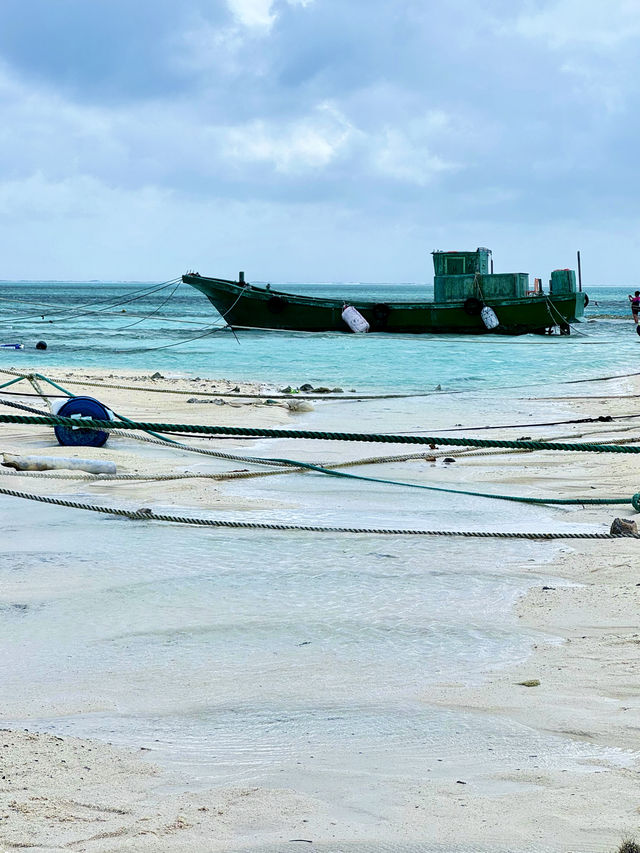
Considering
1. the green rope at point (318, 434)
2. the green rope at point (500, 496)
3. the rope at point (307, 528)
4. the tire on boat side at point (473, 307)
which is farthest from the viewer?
the tire on boat side at point (473, 307)

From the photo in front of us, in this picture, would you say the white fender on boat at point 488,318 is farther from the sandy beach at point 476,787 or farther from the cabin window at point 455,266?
the sandy beach at point 476,787

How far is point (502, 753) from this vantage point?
9.11 feet

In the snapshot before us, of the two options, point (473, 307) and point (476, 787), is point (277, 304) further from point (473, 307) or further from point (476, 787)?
point (476, 787)

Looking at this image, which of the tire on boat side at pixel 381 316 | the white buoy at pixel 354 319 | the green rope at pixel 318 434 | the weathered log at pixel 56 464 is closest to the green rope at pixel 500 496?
the green rope at pixel 318 434

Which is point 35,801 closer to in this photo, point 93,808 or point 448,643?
point 93,808

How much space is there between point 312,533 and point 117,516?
1.26 m

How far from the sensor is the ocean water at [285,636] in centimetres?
280

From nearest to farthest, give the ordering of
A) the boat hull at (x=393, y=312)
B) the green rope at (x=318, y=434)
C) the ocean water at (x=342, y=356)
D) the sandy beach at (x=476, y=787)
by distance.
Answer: the sandy beach at (x=476, y=787) < the green rope at (x=318, y=434) < the ocean water at (x=342, y=356) < the boat hull at (x=393, y=312)

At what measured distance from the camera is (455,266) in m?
31.7

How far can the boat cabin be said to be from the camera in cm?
3145

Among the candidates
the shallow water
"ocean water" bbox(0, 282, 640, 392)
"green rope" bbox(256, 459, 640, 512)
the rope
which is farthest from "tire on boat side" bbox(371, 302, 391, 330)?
the shallow water

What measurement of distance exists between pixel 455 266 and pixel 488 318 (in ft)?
7.06

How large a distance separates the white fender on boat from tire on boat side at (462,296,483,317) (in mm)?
138

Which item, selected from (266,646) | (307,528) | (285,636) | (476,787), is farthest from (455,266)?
(476,787)
